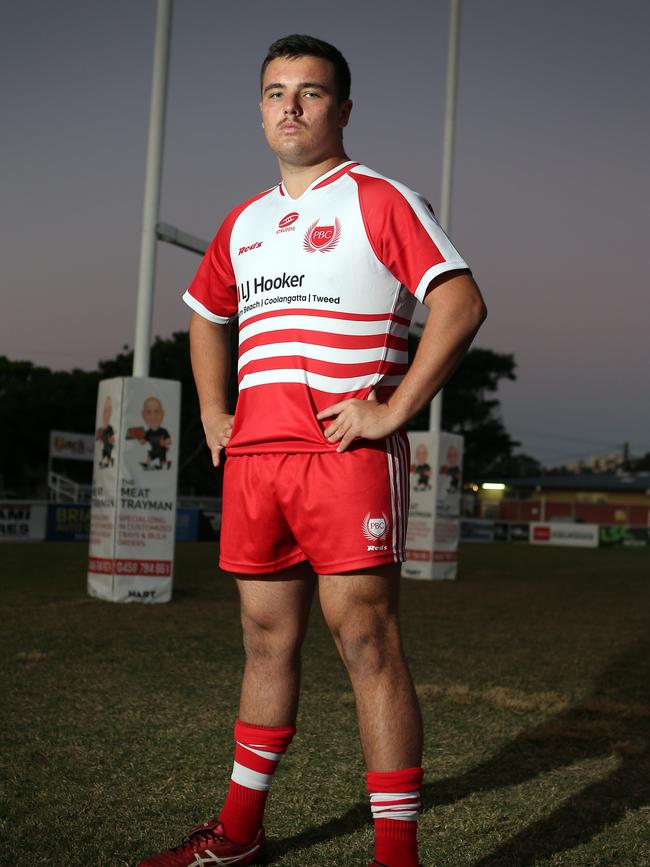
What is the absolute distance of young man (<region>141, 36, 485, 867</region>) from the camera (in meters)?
1.99

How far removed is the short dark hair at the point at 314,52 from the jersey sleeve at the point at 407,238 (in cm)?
30

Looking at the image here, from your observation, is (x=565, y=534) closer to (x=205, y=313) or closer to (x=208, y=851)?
(x=205, y=313)

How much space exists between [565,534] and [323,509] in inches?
1175

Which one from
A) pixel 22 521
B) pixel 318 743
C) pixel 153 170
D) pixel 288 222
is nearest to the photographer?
pixel 288 222

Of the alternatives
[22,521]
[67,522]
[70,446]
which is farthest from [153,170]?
[70,446]

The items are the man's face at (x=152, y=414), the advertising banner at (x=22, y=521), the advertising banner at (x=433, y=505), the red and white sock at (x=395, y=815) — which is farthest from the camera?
the advertising banner at (x=22, y=521)

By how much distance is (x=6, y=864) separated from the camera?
218 cm

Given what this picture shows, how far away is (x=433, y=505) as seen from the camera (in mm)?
12461

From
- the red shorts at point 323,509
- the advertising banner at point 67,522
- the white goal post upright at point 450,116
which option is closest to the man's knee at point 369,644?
the red shorts at point 323,509

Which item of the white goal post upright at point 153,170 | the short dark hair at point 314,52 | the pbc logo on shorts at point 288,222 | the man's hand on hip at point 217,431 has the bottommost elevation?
the man's hand on hip at point 217,431

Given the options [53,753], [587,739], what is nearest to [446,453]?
[587,739]

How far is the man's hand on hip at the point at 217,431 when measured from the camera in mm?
2314

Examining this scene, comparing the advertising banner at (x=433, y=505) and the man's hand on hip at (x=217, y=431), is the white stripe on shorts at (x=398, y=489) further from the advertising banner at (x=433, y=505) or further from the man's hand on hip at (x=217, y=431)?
the advertising banner at (x=433, y=505)

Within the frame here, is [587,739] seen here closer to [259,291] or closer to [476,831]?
[476,831]
